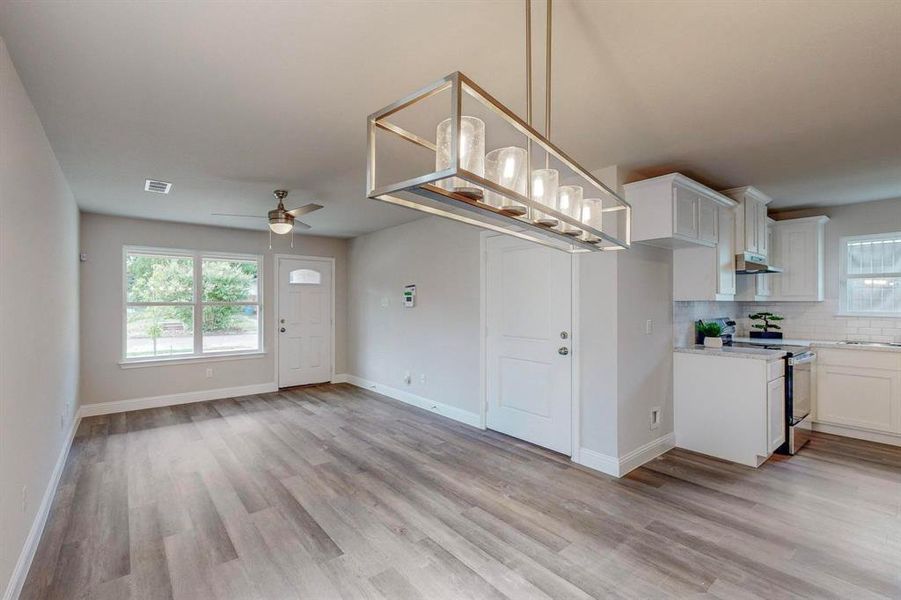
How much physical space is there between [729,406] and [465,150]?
362 cm

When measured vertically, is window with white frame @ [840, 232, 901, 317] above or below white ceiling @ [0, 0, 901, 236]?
below

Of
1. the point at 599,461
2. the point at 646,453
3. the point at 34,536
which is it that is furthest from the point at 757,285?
the point at 34,536

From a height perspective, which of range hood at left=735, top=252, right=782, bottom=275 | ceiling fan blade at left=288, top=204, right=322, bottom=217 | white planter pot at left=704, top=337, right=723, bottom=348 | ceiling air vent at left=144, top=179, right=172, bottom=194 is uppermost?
ceiling air vent at left=144, top=179, right=172, bottom=194

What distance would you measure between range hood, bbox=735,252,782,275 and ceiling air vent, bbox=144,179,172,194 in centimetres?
533

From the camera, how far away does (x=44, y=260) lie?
2.82m

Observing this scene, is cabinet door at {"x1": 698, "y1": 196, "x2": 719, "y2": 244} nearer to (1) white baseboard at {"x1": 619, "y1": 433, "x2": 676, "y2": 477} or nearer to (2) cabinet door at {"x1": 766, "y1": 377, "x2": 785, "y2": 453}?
(2) cabinet door at {"x1": 766, "y1": 377, "x2": 785, "y2": 453}

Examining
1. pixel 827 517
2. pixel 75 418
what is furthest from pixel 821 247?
pixel 75 418

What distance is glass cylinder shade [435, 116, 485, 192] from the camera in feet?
3.92

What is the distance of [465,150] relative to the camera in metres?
1.19

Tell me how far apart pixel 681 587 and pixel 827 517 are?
4.67 ft

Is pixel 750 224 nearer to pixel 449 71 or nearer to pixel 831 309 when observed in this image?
pixel 831 309

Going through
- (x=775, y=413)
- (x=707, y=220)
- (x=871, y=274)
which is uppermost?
(x=707, y=220)

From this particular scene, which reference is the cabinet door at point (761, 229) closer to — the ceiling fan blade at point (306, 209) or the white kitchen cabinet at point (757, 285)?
the white kitchen cabinet at point (757, 285)

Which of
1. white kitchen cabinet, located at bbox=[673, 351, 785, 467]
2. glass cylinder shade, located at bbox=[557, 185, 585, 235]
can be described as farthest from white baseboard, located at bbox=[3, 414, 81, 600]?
white kitchen cabinet, located at bbox=[673, 351, 785, 467]
